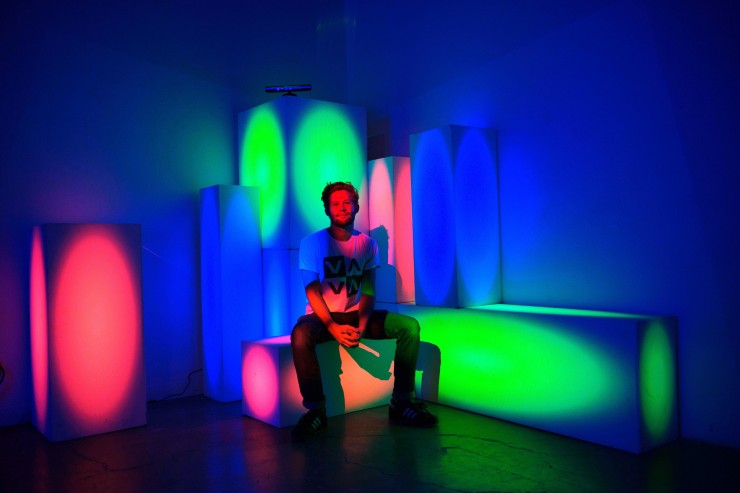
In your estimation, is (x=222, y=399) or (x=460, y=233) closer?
(x=460, y=233)

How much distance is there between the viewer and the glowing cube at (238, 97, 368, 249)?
4453mm

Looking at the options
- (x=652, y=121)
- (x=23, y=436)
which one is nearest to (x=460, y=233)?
(x=652, y=121)

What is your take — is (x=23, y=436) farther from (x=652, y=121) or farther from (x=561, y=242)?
(x=652, y=121)

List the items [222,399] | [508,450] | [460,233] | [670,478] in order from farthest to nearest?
[222,399] < [460,233] < [508,450] < [670,478]

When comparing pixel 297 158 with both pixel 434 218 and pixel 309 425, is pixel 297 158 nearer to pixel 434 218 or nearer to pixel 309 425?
pixel 434 218

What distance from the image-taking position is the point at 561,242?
378cm

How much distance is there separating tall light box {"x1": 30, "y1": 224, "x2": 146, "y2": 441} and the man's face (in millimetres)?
1204

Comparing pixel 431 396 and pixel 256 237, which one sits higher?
pixel 256 237

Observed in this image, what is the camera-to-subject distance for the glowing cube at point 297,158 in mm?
4453

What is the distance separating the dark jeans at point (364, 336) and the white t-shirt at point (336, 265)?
0.11 m

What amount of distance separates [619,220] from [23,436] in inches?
143

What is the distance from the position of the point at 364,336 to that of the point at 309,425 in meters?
0.64

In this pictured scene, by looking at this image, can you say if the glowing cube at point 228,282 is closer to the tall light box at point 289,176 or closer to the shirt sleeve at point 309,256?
the tall light box at point 289,176

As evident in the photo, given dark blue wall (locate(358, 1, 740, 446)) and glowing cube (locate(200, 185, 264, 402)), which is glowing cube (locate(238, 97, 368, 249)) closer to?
glowing cube (locate(200, 185, 264, 402))
